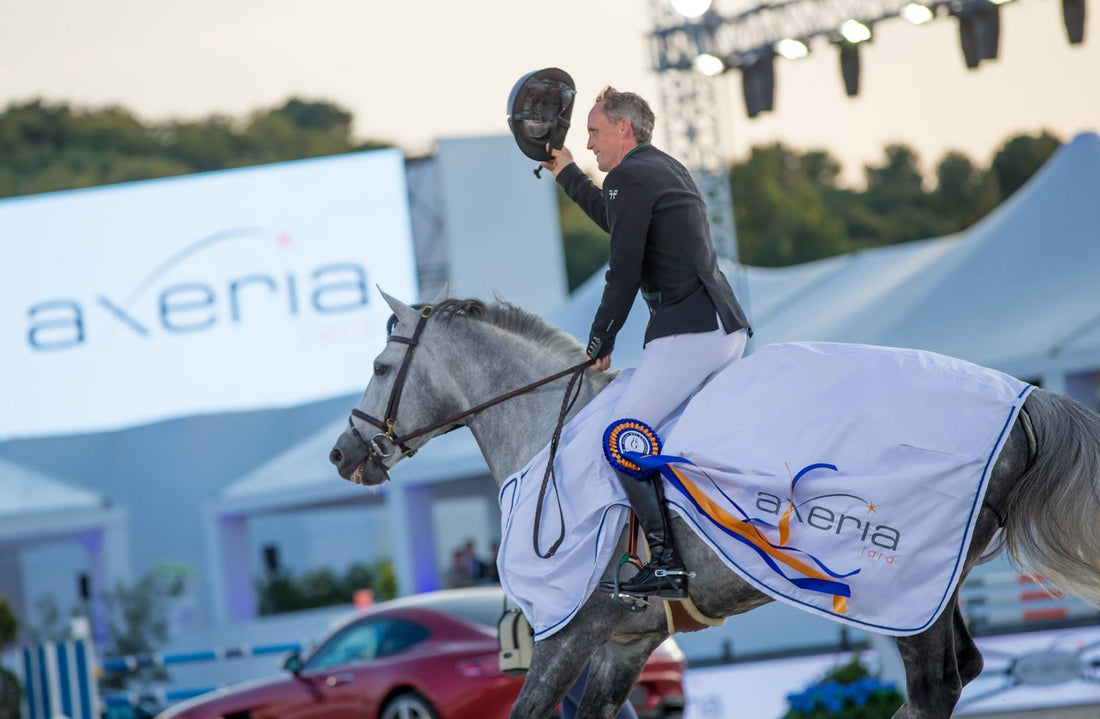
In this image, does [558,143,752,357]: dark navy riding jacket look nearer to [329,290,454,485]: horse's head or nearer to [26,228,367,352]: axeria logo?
[329,290,454,485]: horse's head

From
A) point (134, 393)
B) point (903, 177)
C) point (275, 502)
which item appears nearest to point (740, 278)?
point (275, 502)

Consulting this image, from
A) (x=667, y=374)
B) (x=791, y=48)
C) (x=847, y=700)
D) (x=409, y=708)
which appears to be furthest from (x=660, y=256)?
(x=791, y=48)

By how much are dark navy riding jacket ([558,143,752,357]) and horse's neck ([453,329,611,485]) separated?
0.28 meters

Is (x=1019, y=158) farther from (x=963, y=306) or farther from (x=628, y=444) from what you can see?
(x=628, y=444)

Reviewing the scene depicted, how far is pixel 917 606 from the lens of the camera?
4.34m

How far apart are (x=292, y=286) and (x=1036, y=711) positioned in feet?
49.2

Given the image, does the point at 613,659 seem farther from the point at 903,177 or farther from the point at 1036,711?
the point at 903,177

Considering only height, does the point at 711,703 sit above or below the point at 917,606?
below

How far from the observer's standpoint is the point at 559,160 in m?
5.34

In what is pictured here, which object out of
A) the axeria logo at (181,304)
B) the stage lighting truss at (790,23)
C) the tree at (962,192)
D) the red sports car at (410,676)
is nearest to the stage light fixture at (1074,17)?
the stage lighting truss at (790,23)

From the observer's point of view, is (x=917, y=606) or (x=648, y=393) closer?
(x=917, y=606)

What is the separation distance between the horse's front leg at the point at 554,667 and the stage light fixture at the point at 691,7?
40.1 ft

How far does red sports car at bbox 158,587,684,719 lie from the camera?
29.6 ft

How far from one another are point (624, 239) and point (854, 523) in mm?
1265
